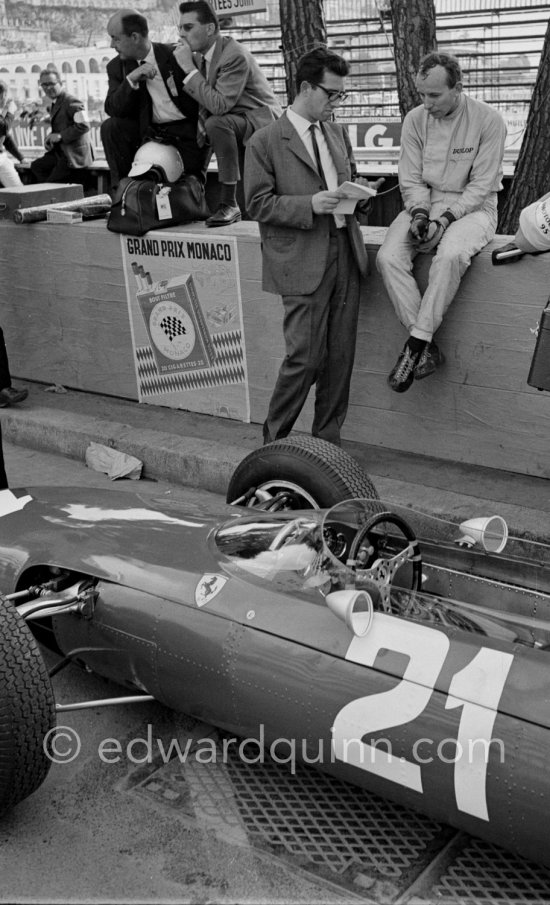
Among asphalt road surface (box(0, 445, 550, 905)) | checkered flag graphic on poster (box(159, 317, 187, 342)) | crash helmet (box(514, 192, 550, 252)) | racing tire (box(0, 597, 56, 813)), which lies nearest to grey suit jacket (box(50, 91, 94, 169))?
checkered flag graphic on poster (box(159, 317, 187, 342))

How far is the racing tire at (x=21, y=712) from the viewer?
3.21 m

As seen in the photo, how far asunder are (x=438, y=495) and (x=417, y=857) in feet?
9.17

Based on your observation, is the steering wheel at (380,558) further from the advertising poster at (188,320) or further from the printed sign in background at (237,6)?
the printed sign in background at (237,6)

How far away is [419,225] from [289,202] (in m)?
0.73

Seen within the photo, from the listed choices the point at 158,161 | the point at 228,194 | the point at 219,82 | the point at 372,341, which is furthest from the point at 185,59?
the point at 372,341

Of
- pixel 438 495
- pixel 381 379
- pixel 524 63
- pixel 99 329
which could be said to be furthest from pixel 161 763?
pixel 524 63

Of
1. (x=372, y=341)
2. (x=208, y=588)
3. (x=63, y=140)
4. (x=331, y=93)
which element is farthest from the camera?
(x=63, y=140)

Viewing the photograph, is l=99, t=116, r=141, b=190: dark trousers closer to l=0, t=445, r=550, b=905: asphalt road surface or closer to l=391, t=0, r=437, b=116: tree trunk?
l=391, t=0, r=437, b=116: tree trunk

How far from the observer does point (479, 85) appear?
12.6m

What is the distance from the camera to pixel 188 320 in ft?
23.3

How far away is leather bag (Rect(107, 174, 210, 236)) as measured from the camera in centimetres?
712

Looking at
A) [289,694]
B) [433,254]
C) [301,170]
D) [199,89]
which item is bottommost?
[289,694]

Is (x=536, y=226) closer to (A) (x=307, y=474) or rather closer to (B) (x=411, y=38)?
(A) (x=307, y=474)

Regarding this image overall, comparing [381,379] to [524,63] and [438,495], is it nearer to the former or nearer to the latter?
[438,495]
